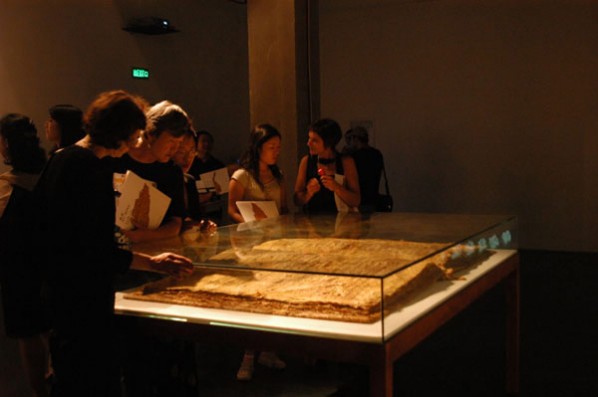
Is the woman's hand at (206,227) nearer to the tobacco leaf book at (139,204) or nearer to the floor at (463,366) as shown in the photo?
the tobacco leaf book at (139,204)

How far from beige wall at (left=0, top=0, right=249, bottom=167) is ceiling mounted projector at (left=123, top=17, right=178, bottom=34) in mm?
82

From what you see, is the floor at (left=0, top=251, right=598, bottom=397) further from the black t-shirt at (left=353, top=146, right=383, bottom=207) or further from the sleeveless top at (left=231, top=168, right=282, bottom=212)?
the black t-shirt at (left=353, top=146, right=383, bottom=207)

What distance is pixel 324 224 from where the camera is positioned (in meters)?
3.21

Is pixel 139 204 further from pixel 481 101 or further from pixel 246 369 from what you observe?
pixel 481 101

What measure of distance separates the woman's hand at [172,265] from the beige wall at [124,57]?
4083 mm

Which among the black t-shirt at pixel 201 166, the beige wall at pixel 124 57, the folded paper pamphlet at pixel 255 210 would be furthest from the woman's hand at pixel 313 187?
the beige wall at pixel 124 57

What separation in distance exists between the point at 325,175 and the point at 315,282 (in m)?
2.02

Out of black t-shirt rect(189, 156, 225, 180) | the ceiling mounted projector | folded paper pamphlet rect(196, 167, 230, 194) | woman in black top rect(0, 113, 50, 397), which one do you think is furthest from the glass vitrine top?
the ceiling mounted projector

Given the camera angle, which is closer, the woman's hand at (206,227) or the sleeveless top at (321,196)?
the woman's hand at (206,227)

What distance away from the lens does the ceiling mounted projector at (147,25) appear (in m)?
6.77

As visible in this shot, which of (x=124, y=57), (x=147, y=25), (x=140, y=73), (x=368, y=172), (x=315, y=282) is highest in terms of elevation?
(x=147, y=25)

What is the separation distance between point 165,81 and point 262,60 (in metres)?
2.92

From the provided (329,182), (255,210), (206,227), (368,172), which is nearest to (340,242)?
(206,227)

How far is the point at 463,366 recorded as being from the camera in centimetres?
388
